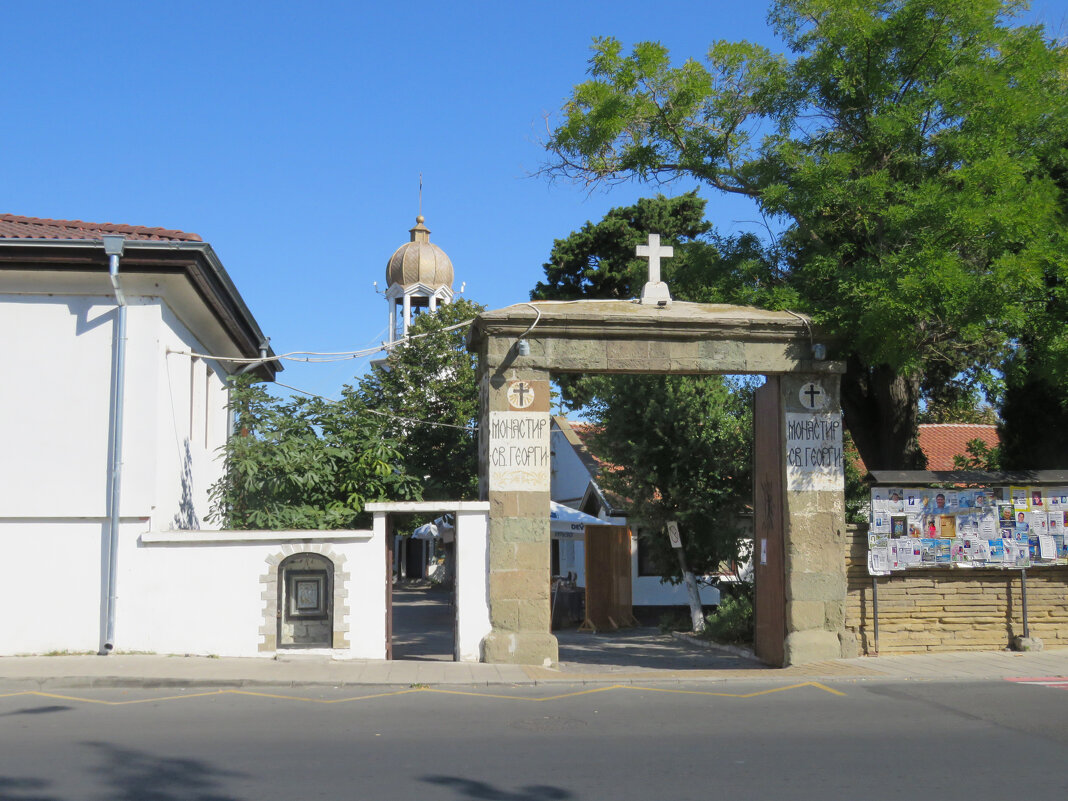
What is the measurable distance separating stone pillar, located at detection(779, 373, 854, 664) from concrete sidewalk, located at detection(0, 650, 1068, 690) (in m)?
0.36

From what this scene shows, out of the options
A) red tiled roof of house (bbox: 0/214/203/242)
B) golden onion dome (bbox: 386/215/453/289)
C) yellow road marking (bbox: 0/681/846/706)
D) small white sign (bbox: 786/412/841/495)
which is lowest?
yellow road marking (bbox: 0/681/846/706)

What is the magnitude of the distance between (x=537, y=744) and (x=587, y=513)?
1933cm

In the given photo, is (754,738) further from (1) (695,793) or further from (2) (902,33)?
(2) (902,33)

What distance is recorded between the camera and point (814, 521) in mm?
12930

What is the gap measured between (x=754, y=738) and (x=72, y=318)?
10.0 m

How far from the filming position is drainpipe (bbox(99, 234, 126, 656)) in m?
12.2

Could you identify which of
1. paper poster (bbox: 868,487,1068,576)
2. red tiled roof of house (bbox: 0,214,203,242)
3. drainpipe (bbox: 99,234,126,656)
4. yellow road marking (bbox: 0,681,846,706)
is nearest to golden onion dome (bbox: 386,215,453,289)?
red tiled roof of house (bbox: 0,214,203,242)

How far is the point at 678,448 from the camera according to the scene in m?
18.0

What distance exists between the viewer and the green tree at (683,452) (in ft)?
58.9

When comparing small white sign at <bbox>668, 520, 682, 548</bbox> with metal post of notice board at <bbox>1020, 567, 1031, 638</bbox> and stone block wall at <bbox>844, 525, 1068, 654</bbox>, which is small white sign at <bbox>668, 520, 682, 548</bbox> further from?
metal post of notice board at <bbox>1020, 567, 1031, 638</bbox>

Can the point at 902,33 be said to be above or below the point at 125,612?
above

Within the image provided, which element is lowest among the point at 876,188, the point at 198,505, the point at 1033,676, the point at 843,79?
the point at 1033,676

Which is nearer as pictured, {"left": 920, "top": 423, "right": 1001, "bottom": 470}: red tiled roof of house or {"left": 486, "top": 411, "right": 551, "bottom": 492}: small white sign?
{"left": 486, "top": 411, "right": 551, "bottom": 492}: small white sign

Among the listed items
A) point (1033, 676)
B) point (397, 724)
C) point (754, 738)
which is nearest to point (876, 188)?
point (1033, 676)
